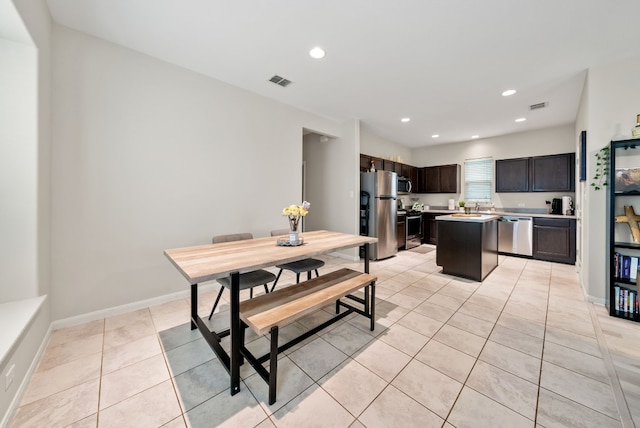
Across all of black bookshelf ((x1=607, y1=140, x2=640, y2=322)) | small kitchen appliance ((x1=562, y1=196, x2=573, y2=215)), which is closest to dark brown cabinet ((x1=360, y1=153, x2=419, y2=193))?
small kitchen appliance ((x1=562, y1=196, x2=573, y2=215))

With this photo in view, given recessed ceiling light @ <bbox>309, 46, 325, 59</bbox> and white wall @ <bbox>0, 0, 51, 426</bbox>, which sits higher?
recessed ceiling light @ <bbox>309, 46, 325, 59</bbox>

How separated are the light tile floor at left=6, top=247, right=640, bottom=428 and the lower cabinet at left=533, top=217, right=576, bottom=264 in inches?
93.3

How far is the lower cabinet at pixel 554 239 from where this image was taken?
4457 millimetres

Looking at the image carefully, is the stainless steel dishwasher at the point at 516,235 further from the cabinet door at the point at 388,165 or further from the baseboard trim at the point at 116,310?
the baseboard trim at the point at 116,310

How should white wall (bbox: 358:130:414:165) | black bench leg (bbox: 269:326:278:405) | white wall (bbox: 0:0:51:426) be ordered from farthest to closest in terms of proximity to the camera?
white wall (bbox: 358:130:414:165)
white wall (bbox: 0:0:51:426)
black bench leg (bbox: 269:326:278:405)

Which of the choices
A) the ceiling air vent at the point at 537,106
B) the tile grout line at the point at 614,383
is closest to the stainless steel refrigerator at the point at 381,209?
the ceiling air vent at the point at 537,106

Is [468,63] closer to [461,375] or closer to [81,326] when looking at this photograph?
[461,375]

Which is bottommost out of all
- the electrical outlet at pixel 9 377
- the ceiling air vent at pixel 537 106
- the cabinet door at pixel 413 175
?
the electrical outlet at pixel 9 377

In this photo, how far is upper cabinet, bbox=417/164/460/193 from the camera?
251 inches

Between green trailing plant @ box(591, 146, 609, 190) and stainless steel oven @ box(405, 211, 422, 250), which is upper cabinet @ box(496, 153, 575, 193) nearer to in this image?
stainless steel oven @ box(405, 211, 422, 250)

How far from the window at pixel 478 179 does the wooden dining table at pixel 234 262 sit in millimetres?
5201

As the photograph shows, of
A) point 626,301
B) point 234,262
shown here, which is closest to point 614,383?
point 626,301

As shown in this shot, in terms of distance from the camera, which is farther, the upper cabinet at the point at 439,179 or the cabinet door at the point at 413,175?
the cabinet door at the point at 413,175

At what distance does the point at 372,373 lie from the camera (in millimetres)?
1701
